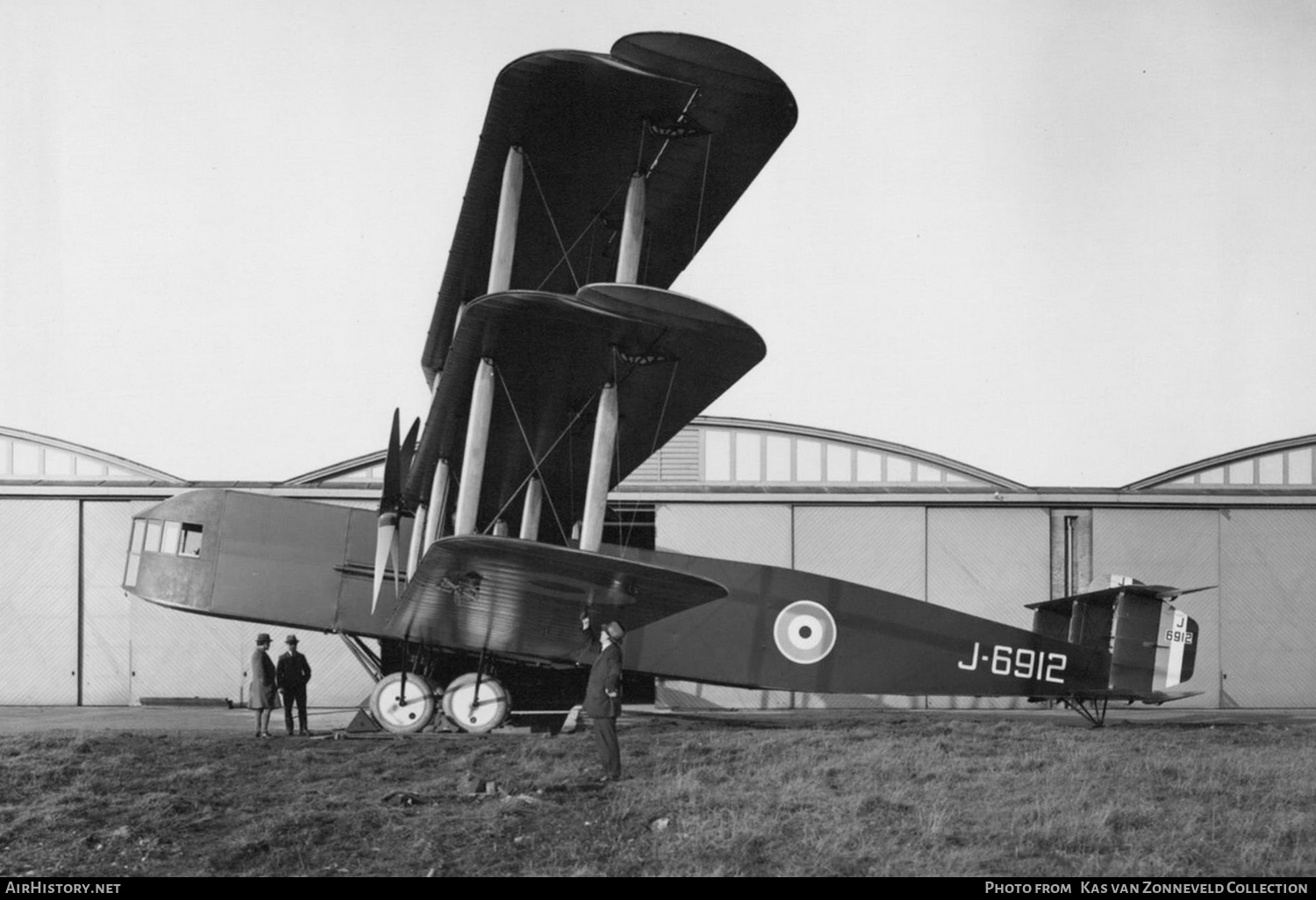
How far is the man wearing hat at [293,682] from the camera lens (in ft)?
40.8

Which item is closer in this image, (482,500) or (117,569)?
(482,500)

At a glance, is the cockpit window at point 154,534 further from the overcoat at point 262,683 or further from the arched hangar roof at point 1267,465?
the arched hangar roof at point 1267,465

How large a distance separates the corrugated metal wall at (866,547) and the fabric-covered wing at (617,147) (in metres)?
8.46

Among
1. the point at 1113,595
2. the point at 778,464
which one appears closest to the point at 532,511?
the point at 1113,595

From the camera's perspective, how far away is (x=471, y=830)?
21.8ft

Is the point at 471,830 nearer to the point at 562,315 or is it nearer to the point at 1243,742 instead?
the point at 562,315

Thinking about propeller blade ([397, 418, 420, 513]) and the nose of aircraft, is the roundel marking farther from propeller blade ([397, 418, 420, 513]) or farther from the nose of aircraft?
the nose of aircraft

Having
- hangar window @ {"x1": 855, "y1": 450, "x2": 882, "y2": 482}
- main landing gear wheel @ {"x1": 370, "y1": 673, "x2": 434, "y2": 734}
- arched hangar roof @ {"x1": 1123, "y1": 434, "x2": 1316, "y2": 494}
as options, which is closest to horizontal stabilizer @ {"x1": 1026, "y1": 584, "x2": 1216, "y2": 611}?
main landing gear wheel @ {"x1": 370, "y1": 673, "x2": 434, "y2": 734}

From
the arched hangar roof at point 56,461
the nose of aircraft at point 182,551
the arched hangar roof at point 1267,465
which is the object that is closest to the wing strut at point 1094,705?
the arched hangar roof at point 1267,465

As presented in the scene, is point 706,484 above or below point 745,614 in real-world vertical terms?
above

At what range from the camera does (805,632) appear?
13867 millimetres

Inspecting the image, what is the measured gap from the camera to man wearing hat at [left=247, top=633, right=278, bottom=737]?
40.9 ft
